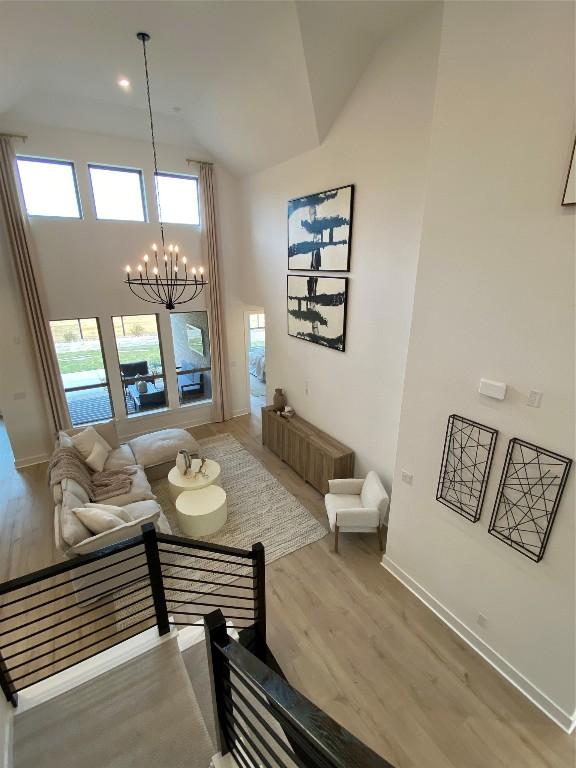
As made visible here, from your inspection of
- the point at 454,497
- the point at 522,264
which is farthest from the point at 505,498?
the point at 522,264

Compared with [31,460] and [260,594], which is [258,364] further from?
[260,594]

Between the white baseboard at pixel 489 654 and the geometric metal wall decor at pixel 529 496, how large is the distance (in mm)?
1090

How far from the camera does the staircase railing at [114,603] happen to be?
87.3 inches

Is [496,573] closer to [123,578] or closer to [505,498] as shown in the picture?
[505,498]

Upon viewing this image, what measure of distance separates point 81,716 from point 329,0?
17.9ft

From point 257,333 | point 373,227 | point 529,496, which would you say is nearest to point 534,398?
point 529,496

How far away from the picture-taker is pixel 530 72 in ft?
6.85

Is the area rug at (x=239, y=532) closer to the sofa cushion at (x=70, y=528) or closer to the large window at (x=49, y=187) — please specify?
the sofa cushion at (x=70, y=528)

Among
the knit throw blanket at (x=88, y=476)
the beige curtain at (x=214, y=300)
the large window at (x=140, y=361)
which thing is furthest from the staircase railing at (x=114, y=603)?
the beige curtain at (x=214, y=300)

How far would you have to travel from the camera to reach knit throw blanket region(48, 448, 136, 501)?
14.0 feet

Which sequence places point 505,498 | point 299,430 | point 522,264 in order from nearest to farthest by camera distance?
point 522,264
point 505,498
point 299,430

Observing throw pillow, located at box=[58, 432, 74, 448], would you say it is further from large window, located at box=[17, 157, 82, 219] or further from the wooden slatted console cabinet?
large window, located at box=[17, 157, 82, 219]

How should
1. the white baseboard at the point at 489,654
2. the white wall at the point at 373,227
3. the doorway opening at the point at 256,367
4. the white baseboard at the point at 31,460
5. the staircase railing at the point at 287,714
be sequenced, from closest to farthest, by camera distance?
the staircase railing at the point at 287,714
the white baseboard at the point at 489,654
the white wall at the point at 373,227
the white baseboard at the point at 31,460
the doorway opening at the point at 256,367

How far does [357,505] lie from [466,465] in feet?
5.75
